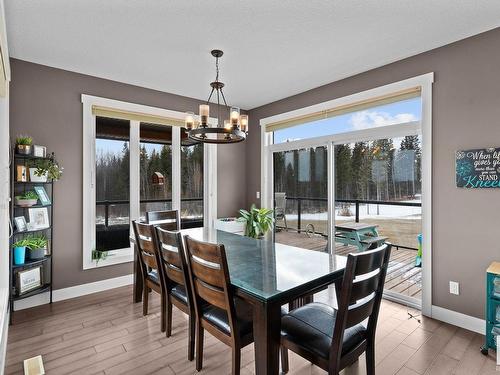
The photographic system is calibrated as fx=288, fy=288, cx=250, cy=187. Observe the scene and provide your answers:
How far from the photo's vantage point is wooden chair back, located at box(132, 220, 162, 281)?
7.93ft

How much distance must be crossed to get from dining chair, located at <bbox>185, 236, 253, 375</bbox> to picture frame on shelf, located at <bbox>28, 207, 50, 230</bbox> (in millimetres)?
2160

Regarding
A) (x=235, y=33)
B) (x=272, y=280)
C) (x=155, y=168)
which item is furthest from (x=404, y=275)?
(x=155, y=168)

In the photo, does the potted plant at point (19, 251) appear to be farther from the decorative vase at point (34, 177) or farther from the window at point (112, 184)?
the window at point (112, 184)

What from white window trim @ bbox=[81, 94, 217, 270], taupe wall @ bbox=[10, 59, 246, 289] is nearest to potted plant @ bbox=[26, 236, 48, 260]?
A: taupe wall @ bbox=[10, 59, 246, 289]

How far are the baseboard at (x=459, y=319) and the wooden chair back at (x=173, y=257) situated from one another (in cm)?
249

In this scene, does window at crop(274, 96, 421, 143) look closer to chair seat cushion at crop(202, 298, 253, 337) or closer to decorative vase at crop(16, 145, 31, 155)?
chair seat cushion at crop(202, 298, 253, 337)

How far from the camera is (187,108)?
176 inches

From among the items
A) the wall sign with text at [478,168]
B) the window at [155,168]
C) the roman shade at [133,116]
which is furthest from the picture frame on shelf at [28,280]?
the wall sign with text at [478,168]

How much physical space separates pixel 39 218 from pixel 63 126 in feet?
3.63

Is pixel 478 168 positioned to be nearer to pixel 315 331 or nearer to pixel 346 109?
pixel 346 109

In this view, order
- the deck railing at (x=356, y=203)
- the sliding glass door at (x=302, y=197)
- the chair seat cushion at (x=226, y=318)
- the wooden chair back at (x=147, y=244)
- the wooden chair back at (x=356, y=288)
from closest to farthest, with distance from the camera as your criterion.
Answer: the wooden chair back at (x=356, y=288)
the chair seat cushion at (x=226, y=318)
the wooden chair back at (x=147, y=244)
the deck railing at (x=356, y=203)
the sliding glass door at (x=302, y=197)

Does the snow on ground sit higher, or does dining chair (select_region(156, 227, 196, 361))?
the snow on ground

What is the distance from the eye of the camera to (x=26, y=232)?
3018 millimetres

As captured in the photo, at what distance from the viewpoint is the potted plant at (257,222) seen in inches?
178
